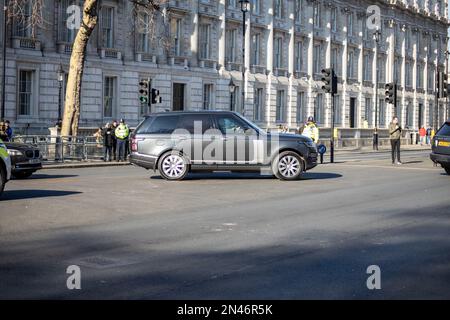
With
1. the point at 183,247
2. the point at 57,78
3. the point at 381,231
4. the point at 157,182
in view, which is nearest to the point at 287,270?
the point at 183,247

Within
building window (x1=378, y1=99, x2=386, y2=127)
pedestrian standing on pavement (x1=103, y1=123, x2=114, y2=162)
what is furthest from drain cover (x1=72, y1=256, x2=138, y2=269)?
building window (x1=378, y1=99, x2=386, y2=127)

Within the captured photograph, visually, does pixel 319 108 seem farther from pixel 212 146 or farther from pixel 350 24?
pixel 212 146

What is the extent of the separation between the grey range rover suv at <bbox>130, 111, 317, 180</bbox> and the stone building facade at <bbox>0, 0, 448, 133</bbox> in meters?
14.4

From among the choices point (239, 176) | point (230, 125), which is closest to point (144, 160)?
point (230, 125)

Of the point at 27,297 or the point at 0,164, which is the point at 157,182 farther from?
the point at 27,297

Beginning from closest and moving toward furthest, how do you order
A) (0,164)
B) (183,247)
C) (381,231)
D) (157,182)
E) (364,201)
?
(183,247) → (381,231) → (0,164) → (364,201) → (157,182)

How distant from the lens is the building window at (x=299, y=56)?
60.6 metres

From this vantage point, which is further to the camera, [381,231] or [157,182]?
[157,182]

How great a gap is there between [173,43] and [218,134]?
94.3 feet

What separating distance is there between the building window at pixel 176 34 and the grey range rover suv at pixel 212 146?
2841 centimetres

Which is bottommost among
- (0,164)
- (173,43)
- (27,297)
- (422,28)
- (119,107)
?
(27,297)

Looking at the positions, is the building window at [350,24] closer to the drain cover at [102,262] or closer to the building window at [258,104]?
the building window at [258,104]

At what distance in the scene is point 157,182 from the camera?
19312 mm

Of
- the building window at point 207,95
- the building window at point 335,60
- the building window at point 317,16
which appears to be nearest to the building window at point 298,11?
the building window at point 317,16
